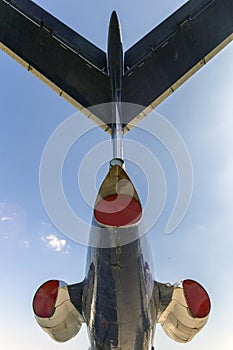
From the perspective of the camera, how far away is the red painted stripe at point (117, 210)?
2.92 meters

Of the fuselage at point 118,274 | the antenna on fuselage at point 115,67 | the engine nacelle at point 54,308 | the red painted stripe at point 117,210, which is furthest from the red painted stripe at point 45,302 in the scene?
the antenna on fuselage at point 115,67

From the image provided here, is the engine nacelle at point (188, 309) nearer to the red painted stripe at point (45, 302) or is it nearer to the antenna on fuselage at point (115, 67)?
the red painted stripe at point (45, 302)

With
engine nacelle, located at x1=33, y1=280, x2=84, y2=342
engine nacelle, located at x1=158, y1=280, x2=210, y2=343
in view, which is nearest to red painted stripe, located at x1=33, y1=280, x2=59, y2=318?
engine nacelle, located at x1=33, y1=280, x2=84, y2=342

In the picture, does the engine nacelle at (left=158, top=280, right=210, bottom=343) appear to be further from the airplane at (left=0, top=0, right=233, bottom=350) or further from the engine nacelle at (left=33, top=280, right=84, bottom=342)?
the engine nacelle at (left=33, top=280, right=84, bottom=342)

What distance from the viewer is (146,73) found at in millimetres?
6875

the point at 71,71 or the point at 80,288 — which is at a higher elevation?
the point at 71,71

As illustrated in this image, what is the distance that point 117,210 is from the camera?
2.94 metres

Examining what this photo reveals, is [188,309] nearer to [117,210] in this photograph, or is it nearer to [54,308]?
[54,308]

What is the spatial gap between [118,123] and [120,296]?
2.80 m

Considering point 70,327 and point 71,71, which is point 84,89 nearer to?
point 71,71

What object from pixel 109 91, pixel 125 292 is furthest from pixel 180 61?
pixel 125 292

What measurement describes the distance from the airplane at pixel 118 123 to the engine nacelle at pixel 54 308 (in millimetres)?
13

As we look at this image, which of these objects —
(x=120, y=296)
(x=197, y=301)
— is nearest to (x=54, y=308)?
(x=120, y=296)

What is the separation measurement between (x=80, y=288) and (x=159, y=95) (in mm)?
4487
